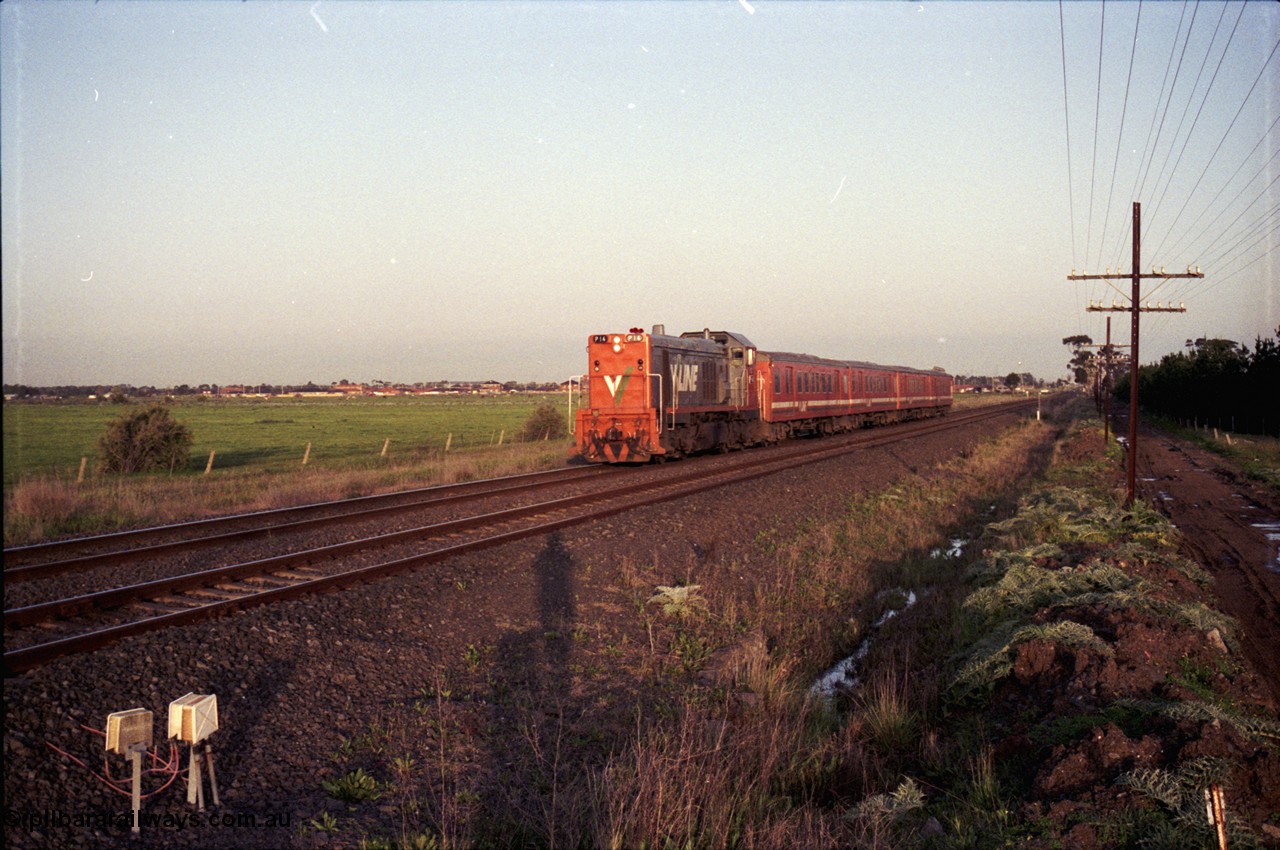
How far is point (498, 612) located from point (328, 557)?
9.95ft

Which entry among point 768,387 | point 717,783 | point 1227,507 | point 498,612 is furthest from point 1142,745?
point 768,387

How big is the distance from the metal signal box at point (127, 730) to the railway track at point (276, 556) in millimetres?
2602

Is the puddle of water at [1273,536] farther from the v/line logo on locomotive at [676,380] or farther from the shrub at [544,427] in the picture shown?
the shrub at [544,427]

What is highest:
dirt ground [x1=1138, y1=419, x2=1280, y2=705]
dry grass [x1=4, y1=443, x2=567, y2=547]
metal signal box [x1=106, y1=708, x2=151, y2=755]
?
metal signal box [x1=106, y1=708, x2=151, y2=755]

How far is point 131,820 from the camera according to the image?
15.0 feet

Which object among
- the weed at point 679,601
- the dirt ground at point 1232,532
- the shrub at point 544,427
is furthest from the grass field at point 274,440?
the dirt ground at point 1232,532

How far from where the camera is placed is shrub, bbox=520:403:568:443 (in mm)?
45844

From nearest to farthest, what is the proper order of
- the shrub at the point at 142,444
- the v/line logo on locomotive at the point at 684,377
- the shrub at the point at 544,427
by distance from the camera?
1. the v/line logo on locomotive at the point at 684,377
2. the shrub at the point at 142,444
3. the shrub at the point at 544,427

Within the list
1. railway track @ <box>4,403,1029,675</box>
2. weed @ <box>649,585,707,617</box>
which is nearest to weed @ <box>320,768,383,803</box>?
railway track @ <box>4,403,1029,675</box>

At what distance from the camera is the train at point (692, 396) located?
2267 centimetres

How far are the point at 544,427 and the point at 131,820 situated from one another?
4167 centimetres

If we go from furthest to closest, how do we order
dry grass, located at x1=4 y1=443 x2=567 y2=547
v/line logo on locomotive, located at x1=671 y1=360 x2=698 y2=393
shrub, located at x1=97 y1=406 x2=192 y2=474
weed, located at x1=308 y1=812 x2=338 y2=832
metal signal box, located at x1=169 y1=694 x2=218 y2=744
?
shrub, located at x1=97 y1=406 x2=192 y2=474, v/line logo on locomotive, located at x1=671 y1=360 x2=698 y2=393, dry grass, located at x1=4 y1=443 x2=567 y2=547, weed, located at x1=308 y1=812 x2=338 y2=832, metal signal box, located at x1=169 y1=694 x2=218 y2=744

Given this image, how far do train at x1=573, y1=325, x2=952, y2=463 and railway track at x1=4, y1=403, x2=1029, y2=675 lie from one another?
218 cm

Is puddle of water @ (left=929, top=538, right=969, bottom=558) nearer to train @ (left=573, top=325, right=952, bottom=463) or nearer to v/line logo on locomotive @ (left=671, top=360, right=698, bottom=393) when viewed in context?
train @ (left=573, top=325, right=952, bottom=463)
